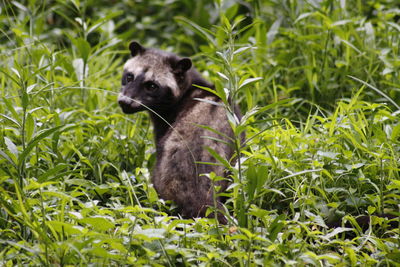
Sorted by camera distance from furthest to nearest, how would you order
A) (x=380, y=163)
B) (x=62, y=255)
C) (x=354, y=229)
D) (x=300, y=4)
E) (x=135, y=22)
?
1. (x=135, y=22)
2. (x=300, y=4)
3. (x=380, y=163)
4. (x=354, y=229)
5. (x=62, y=255)

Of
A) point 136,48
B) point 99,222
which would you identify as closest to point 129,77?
point 136,48

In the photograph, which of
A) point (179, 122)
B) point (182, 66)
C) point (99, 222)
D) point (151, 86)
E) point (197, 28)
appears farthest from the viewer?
point (182, 66)

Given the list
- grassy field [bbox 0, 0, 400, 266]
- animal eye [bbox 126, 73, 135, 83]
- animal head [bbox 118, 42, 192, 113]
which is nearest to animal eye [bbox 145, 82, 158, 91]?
animal head [bbox 118, 42, 192, 113]

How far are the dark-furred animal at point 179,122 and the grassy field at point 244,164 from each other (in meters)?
0.16

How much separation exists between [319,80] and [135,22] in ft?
12.3

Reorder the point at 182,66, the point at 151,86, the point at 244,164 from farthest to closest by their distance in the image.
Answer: the point at 182,66
the point at 151,86
the point at 244,164

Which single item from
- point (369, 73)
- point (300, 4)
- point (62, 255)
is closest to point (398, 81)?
point (369, 73)

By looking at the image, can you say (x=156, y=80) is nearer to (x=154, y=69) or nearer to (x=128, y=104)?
(x=154, y=69)

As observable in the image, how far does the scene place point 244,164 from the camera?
3.41 metres

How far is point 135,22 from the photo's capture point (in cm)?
787

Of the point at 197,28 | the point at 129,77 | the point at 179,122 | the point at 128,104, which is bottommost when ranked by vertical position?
the point at 179,122

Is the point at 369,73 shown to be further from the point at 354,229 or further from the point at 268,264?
the point at 268,264

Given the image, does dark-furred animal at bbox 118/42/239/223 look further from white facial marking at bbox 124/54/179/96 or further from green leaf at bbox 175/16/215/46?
green leaf at bbox 175/16/215/46

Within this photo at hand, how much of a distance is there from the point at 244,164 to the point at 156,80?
1564 millimetres
